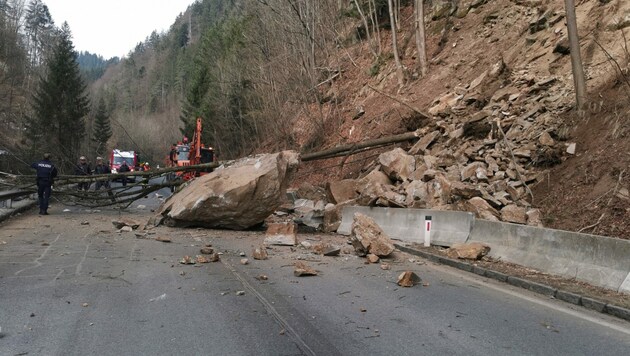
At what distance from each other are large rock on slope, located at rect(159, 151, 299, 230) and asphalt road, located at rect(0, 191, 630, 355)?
354cm

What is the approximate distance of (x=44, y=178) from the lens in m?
15.5

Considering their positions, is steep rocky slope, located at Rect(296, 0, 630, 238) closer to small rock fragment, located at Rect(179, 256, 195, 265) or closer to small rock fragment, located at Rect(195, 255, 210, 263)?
small rock fragment, located at Rect(195, 255, 210, 263)

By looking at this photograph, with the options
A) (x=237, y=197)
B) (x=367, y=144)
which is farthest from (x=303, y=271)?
(x=367, y=144)

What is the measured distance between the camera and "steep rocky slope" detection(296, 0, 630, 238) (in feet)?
34.0

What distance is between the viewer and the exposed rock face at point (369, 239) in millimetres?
9500

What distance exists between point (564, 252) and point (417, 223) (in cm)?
397

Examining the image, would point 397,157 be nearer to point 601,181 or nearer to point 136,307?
→ point 601,181

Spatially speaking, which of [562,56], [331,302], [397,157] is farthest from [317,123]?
[331,302]

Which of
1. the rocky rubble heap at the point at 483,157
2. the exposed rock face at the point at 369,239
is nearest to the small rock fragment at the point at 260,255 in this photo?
the exposed rock face at the point at 369,239

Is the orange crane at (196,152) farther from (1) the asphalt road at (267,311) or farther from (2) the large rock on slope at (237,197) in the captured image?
(1) the asphalt road at (267,311)

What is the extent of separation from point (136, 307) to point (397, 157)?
10.3 m

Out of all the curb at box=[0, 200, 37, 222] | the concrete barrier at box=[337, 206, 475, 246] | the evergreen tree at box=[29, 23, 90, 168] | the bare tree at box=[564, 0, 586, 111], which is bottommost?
the curb at box=[0, 200, 37, 222]

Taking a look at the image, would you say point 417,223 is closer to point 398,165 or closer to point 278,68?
point 398,165

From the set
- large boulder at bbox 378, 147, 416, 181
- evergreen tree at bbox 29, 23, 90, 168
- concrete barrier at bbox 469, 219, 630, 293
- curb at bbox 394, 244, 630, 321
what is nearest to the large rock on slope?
large boulder at bbox 378, 147, 416, 181
